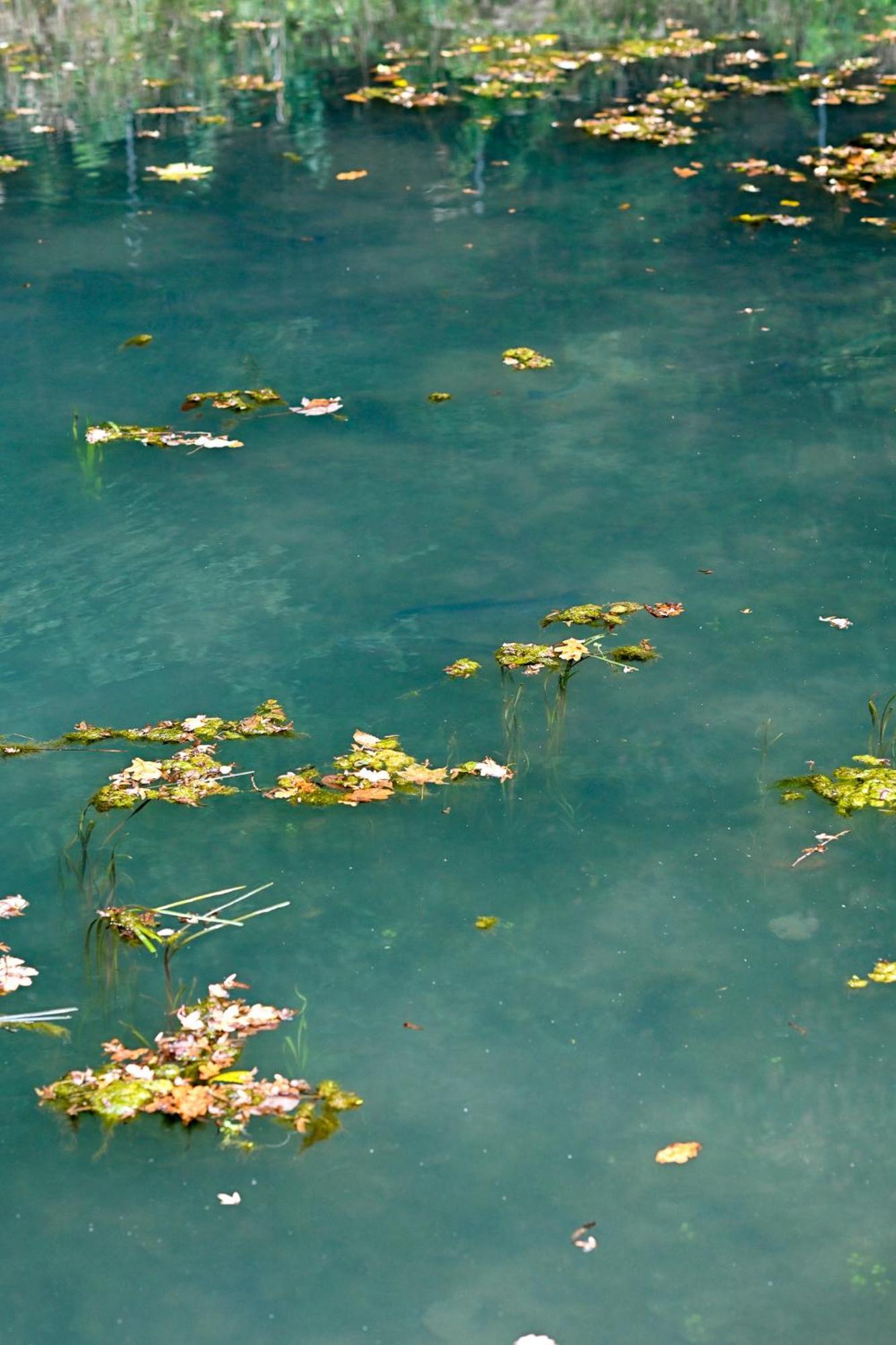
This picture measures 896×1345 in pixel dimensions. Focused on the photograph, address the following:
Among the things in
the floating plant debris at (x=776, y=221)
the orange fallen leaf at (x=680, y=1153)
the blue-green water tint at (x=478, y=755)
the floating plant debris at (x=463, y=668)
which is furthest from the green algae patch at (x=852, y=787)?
Answer: the floating plant debris at (x=776, y=221)

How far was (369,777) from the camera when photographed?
372cm

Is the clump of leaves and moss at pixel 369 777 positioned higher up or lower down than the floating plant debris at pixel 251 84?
lower down

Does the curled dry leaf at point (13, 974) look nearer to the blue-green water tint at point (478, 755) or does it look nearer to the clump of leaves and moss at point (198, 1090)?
the blue-green water tint at point (478, 755)

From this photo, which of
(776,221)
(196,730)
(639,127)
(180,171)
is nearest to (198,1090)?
(196,730)

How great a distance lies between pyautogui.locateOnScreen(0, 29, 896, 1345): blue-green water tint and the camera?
2.56 m

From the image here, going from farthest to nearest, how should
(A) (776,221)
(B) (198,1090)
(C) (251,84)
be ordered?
(C) (251,84) → (A) (776,221) → (B) (198,1090)

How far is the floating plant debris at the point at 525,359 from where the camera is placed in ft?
19.9

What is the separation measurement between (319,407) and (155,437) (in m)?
0.67

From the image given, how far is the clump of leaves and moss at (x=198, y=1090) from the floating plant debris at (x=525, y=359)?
3.73m

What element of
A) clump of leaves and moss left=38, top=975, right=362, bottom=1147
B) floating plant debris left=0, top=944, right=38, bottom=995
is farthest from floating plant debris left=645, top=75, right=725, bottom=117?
clump of leaves and moss left=38, top=975, right=362, bottom=1147

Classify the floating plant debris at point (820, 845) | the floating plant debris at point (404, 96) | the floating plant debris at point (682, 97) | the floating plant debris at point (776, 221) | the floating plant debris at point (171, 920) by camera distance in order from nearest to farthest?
the floating plant debris at point (171, 920)
the floating plant debris at point (820, 845)
the floating plant debris at point (776, 221)
the floating plant debris at point (682, 97)
the floating plant debris at point (404, 96)

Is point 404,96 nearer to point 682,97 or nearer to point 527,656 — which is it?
point 682,97

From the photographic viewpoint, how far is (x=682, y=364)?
19.8ft

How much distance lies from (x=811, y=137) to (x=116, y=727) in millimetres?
6906
